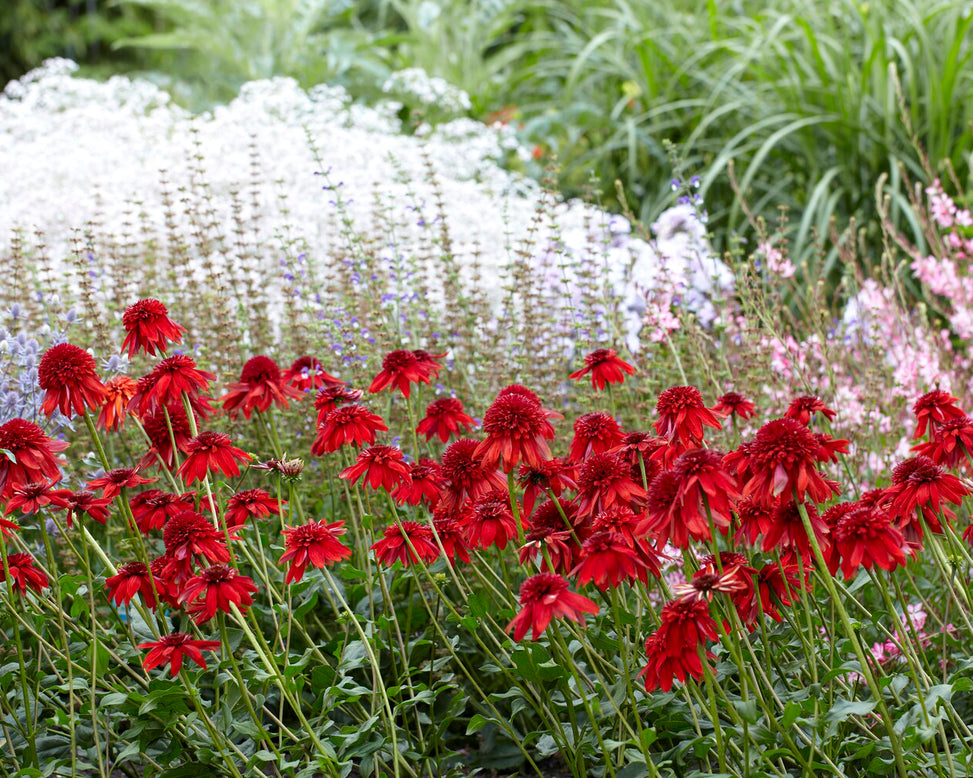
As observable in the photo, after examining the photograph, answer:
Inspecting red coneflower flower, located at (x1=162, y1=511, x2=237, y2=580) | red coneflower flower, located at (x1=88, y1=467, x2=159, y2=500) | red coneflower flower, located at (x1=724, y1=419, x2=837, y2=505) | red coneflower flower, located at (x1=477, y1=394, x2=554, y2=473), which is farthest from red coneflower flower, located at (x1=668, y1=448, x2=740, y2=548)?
red coneflower flower, located at (x1=88, y1=467, x2=159, y2=500)

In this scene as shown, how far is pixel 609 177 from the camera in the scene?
20.4ft

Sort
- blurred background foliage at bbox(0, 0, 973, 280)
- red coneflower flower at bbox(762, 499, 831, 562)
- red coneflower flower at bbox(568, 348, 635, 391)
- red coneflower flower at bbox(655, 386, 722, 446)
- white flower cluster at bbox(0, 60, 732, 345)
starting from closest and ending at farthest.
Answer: red coneflower flower at bbox(762, 499, 831, 562) → red coneflower flower at bbox(655, 386, 722, 446) → red coneflower flower at bbox(568, 348, 635, 391) → white flower cluster at bbox(0, 60, 732, 345) → blurred background foliage at bbox(0, 0, 973, 280)

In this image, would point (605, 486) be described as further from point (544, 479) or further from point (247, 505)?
point (247, 505)

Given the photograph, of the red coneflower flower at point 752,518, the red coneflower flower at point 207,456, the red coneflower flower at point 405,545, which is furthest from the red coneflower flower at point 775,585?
the red coneflower flower at point 207,456

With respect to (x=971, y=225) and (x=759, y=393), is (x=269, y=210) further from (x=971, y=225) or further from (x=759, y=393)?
(x=971, y=225)

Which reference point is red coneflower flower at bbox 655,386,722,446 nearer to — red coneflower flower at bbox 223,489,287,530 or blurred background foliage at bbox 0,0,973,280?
red coneflower flower at bbox 223,489,287,530

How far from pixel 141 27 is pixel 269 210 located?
7827 mm

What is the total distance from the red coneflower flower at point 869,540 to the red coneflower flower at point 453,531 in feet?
2.10

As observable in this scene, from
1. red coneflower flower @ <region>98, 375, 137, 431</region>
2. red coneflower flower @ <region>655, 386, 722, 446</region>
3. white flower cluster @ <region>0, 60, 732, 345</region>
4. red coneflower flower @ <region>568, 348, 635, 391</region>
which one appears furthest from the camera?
white flower cluster @ <region>0, 60, 732, 345</region>

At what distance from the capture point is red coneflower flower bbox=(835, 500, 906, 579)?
1.36 metres

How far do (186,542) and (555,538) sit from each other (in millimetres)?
580

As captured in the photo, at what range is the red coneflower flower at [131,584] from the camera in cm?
162

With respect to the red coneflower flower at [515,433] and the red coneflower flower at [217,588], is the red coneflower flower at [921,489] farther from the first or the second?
the red coneflower flower at [217,588]

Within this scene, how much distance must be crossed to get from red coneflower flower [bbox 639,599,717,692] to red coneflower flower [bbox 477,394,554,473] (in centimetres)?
33
